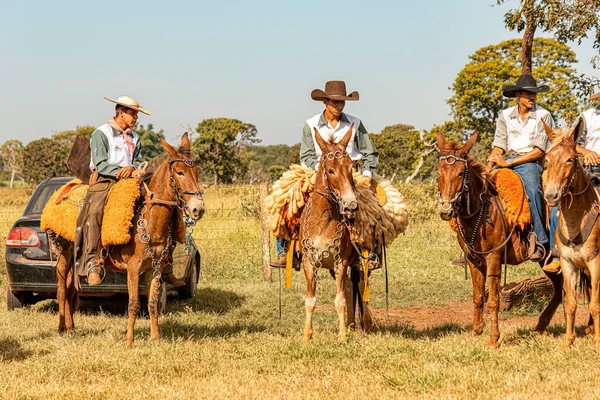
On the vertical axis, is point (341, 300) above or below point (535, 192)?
below

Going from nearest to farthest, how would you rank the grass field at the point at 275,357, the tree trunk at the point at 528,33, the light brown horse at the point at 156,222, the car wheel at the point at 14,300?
1. the grass field at the point at 275,357
2. the light brown horse at the point at 156,222
3. the car wheel at the point at 14,300
4. the tree trunk at the point at 528,33

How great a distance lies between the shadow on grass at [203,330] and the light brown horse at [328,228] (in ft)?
4.84

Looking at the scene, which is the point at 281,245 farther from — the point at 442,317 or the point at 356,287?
the point at 442,317

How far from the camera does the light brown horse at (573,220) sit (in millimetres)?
7359

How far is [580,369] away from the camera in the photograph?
6.37 m

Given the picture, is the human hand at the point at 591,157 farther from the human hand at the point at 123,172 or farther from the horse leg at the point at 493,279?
the human hand at the point at 123,172

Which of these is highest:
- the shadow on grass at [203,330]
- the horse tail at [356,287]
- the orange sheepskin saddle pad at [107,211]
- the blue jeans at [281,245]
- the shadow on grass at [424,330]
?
the orange sheepskin saddle pad at [107,211]

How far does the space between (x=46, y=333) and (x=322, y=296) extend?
5288mm

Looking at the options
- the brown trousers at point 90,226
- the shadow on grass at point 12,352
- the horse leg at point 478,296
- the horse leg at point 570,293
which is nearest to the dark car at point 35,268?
the brown trousers at point 90,226

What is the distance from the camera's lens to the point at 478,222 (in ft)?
27.5

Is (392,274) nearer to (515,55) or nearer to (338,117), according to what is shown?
(338,117)

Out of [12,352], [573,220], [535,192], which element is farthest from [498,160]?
[12,352]

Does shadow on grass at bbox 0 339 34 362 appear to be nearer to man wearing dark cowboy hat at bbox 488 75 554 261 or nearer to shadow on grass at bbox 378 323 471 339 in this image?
shadow on grass at bbox 378 323 471 339

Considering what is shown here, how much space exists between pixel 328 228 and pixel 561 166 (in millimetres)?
2548
